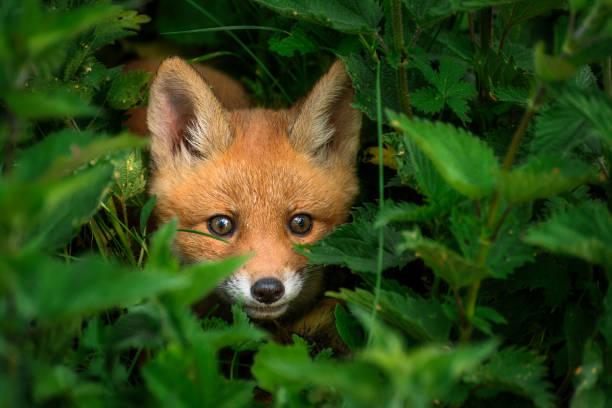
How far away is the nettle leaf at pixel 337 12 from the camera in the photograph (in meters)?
2.20

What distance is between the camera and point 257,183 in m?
2.70

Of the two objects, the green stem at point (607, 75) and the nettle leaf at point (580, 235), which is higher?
the green stem at point (607, 75)

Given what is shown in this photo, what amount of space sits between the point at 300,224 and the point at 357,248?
767 mm

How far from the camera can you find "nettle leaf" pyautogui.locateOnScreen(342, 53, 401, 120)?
2.52 metres

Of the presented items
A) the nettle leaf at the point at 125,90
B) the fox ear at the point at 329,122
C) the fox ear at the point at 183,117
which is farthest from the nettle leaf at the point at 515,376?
the nettle leaf at the point at 125,90

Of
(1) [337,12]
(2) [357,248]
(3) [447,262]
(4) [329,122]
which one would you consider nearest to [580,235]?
(3) [447,262]

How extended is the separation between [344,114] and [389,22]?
2.13 feet

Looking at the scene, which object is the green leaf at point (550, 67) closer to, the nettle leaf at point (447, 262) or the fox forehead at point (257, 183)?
the nettle leaf at point (447, 262)

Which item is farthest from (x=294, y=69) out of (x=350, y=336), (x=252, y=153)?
(x=350, y=336)

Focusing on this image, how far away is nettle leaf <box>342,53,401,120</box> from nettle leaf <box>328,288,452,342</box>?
981mm

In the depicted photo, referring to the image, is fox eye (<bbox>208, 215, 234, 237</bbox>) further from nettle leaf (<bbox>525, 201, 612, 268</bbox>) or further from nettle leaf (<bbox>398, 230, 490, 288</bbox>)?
nettle leaf (<bbox>525, 201, 612, 268</bbox>)

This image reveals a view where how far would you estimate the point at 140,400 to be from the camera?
1421mm

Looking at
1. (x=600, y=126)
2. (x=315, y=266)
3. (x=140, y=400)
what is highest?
(x=600, y=126)

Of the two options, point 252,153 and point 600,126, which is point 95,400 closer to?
point 600,126
